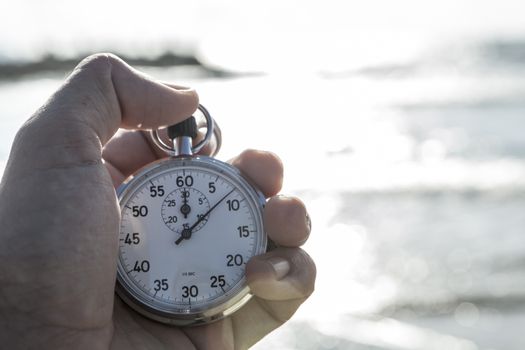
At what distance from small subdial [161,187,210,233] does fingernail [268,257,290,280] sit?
10.6 inches

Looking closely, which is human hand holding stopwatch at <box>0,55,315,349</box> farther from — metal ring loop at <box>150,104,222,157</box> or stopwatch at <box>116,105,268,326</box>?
metal ring loop at <box>150,104,222,157</box>

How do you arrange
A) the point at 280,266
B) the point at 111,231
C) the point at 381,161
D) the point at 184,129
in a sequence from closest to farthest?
the point at 111,231
the point at 280,266
the point at 184,129
the point at 381,161

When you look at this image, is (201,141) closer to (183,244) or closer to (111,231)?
(183,244)

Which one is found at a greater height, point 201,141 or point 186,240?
point 201,141

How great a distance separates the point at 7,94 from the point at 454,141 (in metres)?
5.01

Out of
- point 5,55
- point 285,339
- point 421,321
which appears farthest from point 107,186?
point 5,55

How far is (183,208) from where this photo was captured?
3057 millimetres

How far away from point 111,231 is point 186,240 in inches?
10.9

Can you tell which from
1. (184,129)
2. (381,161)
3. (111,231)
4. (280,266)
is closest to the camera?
(111,231)

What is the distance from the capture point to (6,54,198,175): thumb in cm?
283

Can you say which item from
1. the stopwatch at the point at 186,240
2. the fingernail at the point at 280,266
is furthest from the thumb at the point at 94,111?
the fingernail at the point at 280,266

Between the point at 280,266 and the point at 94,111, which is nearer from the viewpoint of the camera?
the point at 94,111

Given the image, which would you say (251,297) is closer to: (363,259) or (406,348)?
(406,348)

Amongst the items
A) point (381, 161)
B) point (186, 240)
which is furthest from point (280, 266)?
point (381, 161)
